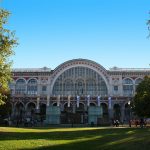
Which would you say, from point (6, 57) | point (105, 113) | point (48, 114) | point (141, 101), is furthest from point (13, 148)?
point (105, 113)

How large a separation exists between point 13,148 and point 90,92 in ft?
306

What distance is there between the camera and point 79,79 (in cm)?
11700

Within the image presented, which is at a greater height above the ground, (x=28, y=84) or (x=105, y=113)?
(x=28, y=84)

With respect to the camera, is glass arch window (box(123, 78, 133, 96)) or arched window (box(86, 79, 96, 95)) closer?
arched window (box(86, 79, 96, 95))

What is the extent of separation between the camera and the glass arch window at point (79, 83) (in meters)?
116

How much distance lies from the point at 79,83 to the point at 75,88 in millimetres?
2499

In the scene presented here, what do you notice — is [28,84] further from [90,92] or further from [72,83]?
[90,92]

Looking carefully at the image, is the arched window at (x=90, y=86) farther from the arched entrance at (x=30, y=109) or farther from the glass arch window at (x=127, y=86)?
the arched entrance at (x=30, y=109)

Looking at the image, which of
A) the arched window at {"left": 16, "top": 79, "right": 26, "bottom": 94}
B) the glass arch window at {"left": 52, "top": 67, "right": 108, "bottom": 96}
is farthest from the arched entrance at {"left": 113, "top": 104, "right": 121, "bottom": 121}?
the arched window at {"left": 16, "top": 79, "right": 26, "bottom": 94}

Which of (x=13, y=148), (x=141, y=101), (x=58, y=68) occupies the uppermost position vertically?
(x=58, y=68)

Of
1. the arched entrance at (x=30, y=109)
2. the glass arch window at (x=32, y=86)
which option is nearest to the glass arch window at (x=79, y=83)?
the glass arch window at (x=32, y=86)

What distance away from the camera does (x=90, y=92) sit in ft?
380

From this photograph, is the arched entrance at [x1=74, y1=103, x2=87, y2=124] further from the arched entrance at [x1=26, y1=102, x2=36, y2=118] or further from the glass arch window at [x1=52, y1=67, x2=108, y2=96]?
the arched entrance at [x1=26, y1=102, x2=36, y2=118]

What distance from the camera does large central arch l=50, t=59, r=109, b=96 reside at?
11594cm
